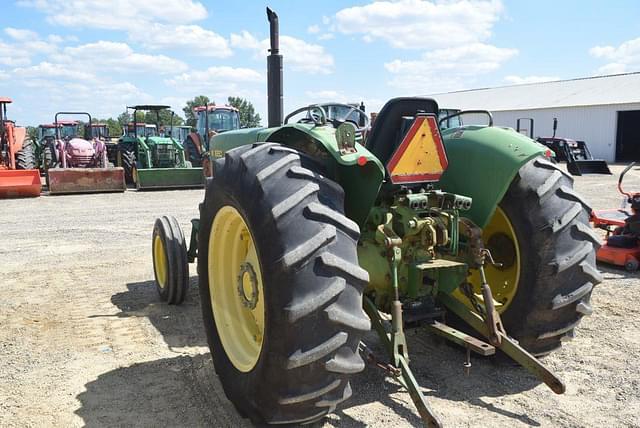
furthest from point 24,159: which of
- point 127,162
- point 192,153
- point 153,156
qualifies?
point 192,153

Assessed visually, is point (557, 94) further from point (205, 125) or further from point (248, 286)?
point (248, 286)

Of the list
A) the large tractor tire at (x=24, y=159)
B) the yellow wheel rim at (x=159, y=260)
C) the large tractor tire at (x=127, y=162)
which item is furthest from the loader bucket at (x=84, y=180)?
the yellow wheel rim at (x=159, y=260)

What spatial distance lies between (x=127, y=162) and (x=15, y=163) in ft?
9.77

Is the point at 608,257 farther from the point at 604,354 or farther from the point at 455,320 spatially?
the point at 455,320

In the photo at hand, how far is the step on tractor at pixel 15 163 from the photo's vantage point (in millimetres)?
13109

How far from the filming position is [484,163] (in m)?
3.39

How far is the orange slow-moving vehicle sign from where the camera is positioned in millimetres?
3068

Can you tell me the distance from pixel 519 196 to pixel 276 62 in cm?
277

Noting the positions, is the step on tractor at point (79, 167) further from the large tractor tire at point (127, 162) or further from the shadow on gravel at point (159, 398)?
the shadow on gravel at point (159, 398)

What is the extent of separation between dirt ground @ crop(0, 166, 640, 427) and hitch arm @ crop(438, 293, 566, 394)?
0.23 m

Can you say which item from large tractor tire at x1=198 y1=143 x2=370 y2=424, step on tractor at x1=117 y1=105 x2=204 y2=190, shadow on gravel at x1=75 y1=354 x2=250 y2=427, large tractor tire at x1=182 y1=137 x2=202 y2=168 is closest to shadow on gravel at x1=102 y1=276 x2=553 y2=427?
shadow on gravel at x1=75 y1=354 x2=250 y2=427

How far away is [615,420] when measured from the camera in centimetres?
297

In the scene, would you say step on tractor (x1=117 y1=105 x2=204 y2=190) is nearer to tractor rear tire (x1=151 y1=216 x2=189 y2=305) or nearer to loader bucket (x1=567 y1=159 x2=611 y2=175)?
loader bucket (x1=567 y1=159 x2=611 y2=175)

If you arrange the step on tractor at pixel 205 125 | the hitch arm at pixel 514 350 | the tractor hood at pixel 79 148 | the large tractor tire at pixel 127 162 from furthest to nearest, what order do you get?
1. the step on tractor at pixel 205 125
2. the large tractor tire at pixel 127 162
3. the tractor hood at pixel 79 148
4. the hitch arm at pixel 514 350
